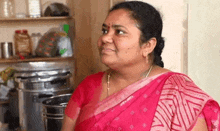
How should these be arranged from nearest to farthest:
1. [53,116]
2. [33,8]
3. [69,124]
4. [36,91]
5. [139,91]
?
1. [139,91]
2. [69,124]
3. [53,116]
4. [36,91]
5. [33,8]

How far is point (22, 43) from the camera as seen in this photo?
11.2 ft

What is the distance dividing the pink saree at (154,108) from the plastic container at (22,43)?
2262mm

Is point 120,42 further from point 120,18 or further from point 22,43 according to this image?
point 22,43

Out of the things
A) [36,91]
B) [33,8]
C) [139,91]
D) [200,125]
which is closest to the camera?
[200,125]

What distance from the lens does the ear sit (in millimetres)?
1257

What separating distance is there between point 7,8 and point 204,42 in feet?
7.65

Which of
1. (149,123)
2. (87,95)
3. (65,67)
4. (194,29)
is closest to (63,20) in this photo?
(65,67)

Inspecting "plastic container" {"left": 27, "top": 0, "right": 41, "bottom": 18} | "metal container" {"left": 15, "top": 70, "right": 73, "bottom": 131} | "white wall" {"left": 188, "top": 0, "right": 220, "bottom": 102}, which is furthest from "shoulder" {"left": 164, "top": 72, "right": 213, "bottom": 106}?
"plastic container" {"left": 27, "top": 0, "right": 41, "bottom": 18}

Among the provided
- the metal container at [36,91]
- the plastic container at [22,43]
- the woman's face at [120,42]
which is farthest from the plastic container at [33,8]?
the woman's face at [120,42]

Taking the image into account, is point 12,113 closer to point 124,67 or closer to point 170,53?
point 170,53

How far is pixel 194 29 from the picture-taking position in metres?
1.88

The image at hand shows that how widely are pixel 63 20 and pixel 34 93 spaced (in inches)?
52.9

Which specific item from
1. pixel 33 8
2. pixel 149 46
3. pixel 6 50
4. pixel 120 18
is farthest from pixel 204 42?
pixel 6 50

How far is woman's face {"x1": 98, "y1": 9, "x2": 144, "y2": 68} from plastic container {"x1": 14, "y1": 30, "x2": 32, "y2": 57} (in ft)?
7.70
